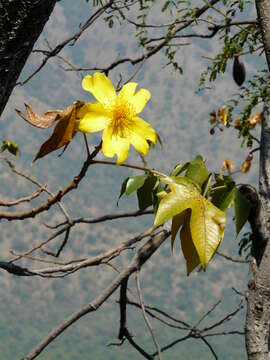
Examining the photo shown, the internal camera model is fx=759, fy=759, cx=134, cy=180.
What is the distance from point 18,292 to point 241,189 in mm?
82789

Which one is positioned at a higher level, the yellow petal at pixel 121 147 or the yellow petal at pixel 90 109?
the yellow petal at pixel 90 109

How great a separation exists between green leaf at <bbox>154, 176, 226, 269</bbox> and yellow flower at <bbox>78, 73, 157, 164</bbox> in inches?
2.1

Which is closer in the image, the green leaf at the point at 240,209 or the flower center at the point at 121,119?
the flower center at the point at 121,119

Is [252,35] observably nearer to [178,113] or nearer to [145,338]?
[145,338]

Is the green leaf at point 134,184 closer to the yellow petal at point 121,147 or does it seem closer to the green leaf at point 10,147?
the yellow petal at point 121,147

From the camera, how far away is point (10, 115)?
84125mm

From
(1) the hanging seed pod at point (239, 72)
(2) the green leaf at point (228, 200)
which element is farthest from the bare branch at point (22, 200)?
(1) the hanging seed pod at point (239, 72)

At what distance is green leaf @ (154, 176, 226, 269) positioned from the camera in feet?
2.34

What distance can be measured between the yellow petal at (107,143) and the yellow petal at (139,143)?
0.03m

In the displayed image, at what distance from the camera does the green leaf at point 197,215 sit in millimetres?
714

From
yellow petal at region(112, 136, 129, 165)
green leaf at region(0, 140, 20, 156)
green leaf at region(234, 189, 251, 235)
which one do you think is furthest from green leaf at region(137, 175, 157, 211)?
green leaf at region(0, 140, 20, 156)

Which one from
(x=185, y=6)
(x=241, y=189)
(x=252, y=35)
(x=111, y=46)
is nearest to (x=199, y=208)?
(x=241, y=189)

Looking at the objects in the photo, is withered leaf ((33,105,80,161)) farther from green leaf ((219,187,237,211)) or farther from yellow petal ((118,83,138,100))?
green leaf ((219,187,237,211))

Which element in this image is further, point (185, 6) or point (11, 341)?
point (11, 341)
